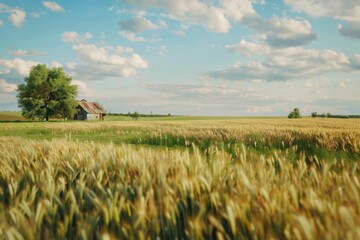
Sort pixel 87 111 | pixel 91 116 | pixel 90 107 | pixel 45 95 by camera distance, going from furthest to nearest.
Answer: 1. pixel 90 107
2. pixel 91 116
3. pixel 87 111
4. pixel 45 95

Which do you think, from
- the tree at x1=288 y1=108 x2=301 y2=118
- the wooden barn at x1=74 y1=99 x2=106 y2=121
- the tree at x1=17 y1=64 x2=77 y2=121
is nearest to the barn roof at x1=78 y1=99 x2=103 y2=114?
the wooden barn at x1=74 y1=99 x2=106 y2=121

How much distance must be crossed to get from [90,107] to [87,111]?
559 centimetres

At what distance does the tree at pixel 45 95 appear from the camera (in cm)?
6356

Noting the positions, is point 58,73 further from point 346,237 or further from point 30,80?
point 346,237

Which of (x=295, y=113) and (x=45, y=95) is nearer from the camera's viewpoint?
(x=45, y=95)

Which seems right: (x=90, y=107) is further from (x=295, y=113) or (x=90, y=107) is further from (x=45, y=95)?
(x=295, y=113)

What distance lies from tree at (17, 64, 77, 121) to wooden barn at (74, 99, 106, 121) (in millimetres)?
17325

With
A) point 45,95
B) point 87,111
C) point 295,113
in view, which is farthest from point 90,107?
point 295,113

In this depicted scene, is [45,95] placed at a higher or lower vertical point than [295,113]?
higher

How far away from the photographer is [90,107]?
311 ft

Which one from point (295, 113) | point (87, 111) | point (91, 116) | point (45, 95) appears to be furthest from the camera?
point (91, 116)

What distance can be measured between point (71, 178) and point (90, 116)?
91.4 metres

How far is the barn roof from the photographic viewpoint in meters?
90.9

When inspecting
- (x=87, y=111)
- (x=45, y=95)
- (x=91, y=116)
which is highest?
(x=45, y=95)
